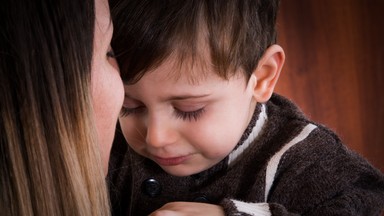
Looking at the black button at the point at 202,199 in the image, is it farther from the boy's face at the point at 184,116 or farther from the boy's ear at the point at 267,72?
the boy's ear at the point at 267,72

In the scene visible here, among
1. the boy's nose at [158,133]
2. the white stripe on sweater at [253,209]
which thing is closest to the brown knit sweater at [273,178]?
the white stripe on sweater at [253,209]

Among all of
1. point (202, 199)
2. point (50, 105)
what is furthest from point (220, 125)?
point (50, 105)

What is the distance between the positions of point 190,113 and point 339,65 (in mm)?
763

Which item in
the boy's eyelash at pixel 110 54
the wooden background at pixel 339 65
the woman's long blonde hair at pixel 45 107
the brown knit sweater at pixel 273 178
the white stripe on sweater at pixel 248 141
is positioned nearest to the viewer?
the woman's long blonde hair at pixel 45 107

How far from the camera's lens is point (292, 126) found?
854mm

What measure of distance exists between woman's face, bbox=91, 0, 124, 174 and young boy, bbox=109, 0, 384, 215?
108mm

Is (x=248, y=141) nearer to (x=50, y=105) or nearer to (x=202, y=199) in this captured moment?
(x=202, y=199)

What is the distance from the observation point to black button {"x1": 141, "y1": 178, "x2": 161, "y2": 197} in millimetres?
894

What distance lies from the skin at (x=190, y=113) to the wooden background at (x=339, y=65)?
57 cm

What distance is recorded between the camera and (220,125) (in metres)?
0.77

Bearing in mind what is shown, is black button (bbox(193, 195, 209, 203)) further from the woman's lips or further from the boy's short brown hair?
the boy's short brown hair

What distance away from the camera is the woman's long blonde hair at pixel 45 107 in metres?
0.48

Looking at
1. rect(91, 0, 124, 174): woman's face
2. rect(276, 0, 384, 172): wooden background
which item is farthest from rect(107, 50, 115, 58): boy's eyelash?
rect(276, 0, 384, 172): wooden background

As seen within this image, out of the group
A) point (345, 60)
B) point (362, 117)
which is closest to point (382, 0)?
point (345, 60)
